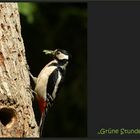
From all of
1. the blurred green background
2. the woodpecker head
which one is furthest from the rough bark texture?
the blurred green background

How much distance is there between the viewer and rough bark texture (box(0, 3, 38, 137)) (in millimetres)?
7148

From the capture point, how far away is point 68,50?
38.7 feet

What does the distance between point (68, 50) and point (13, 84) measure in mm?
4662

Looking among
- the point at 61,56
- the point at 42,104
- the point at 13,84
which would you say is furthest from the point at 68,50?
the point at 13,84

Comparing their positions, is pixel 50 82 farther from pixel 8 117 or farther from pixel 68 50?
pixel 68 50

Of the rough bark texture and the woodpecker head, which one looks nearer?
the rough bark texture

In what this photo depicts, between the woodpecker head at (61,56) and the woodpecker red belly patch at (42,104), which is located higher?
the woodpecker head at (61,56)

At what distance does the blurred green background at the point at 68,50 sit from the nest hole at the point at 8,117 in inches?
173

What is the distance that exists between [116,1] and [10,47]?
151 cm

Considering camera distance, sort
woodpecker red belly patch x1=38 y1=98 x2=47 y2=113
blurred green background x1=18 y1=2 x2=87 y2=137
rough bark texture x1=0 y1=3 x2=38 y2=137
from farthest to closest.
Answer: blurred green background x1=18 y1=2 x2=87 y2=137, woodpecker red belly patch x1=38 y1=98 x2=47 y2=113, rough bark texture x1=0 y1=3 x2=38 y2=137

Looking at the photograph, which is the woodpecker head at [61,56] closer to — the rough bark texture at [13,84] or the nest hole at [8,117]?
the rough bark texture at [13,84]

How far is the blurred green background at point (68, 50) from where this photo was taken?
1177 cm

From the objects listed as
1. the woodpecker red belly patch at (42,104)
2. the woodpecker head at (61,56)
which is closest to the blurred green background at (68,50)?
the woodpecker head at (61,56)

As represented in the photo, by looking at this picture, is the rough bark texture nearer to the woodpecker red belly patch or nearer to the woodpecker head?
the woodpecker red belly patch
